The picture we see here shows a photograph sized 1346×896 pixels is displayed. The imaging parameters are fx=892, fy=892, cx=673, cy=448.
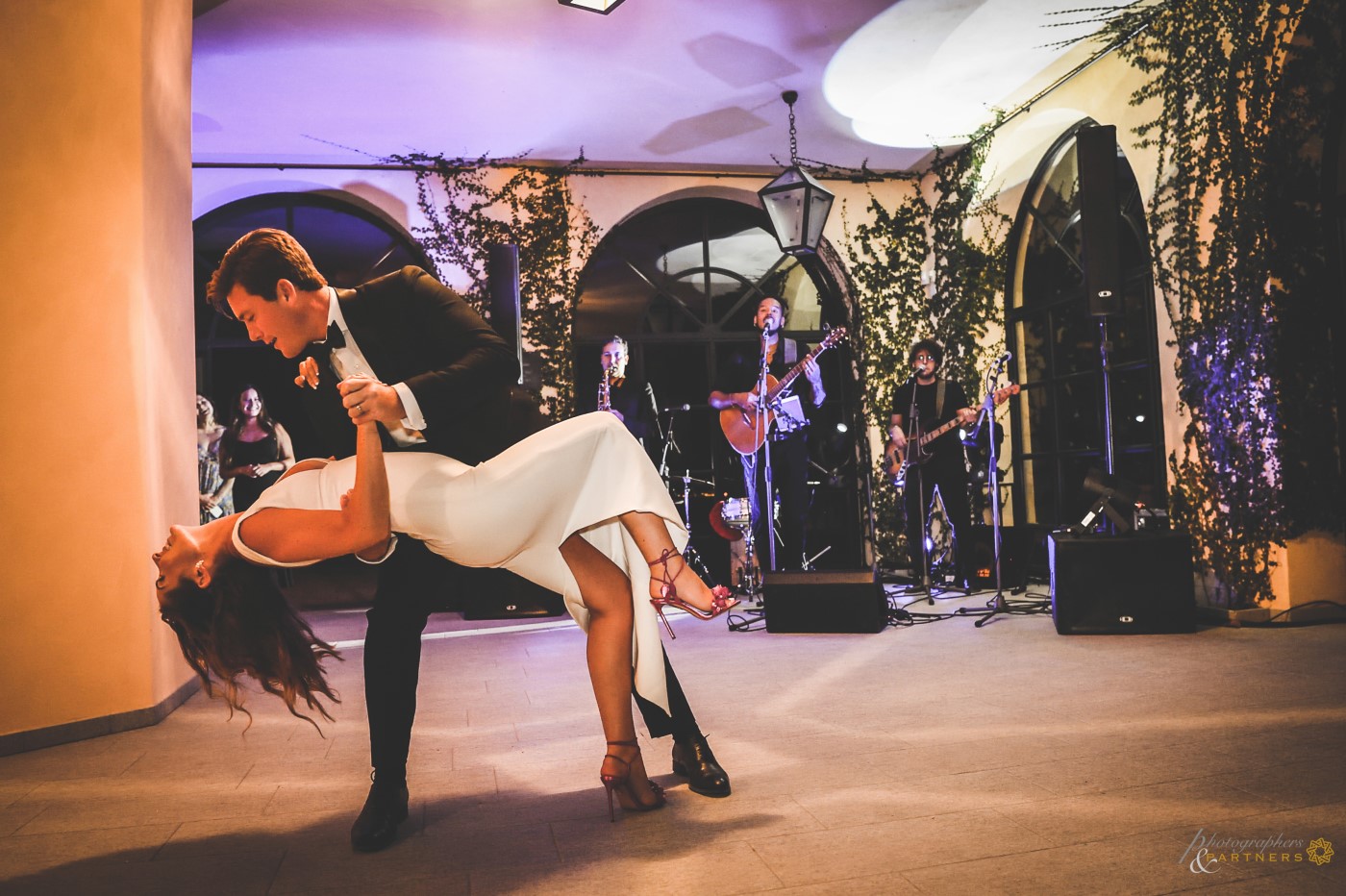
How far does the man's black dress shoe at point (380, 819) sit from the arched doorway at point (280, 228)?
618cm

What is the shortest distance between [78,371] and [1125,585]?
4.78 meters

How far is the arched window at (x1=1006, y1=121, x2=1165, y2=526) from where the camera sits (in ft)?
19.8

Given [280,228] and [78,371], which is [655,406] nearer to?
[280,228]

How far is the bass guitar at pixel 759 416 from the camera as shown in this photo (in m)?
6.41

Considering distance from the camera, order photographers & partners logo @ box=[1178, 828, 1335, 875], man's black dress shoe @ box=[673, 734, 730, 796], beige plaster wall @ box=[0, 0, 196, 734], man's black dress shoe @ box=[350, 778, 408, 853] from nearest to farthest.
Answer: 1. photographers & partners logo @ box=[1178, 828, 1335, 875]
2. man's black dress shoe @ box=[350, 778, 408, 853]
3. man's black dress shoe @ box=[673, 734, 730, 796]
4. beige plaster wall @ box=[0, 0, 196, 734]

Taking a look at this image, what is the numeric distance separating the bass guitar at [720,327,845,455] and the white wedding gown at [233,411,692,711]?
4.26 metres

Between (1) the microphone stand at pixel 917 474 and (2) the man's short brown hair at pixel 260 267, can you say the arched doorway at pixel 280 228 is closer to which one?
(1) the microphone stand at pixel 917 474

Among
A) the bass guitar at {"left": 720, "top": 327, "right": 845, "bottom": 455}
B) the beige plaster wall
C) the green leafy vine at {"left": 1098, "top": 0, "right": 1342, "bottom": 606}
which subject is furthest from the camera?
the bass guitar at {"left": 720, "top": 327, "right": 845, "bottom": 455}

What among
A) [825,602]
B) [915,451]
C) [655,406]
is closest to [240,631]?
[825,602]

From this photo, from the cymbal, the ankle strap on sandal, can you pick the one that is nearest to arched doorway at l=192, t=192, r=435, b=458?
the cymbal

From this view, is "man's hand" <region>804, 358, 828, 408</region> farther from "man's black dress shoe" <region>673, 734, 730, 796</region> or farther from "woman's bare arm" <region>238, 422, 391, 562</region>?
"woman's bare arm" <region>238, 422, 391, 562</region>

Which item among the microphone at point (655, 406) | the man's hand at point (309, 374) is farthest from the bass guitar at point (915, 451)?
the man's hand at point (309, 374)

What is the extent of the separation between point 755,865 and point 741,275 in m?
6.90

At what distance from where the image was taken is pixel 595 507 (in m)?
1.94
